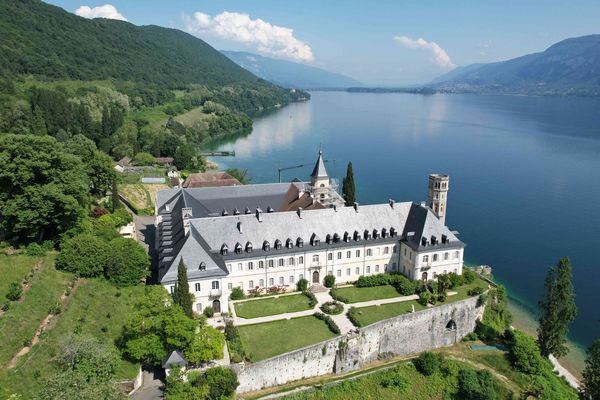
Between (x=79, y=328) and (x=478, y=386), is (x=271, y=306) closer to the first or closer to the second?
(x=79, y=328)

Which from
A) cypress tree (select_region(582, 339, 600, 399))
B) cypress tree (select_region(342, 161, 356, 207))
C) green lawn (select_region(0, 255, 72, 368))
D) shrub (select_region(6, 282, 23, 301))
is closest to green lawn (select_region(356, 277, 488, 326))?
cypress tree (select_region(582, 339, 600, 399))

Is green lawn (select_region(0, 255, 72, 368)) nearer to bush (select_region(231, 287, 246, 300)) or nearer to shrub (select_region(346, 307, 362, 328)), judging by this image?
bush (select_region(231, 287, 246, 300))

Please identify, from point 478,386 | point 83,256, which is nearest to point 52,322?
point 83,256

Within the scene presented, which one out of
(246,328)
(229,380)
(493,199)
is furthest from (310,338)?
(493,199)

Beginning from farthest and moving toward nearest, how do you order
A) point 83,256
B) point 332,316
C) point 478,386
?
point 332,316
point 83,256
point 478,386

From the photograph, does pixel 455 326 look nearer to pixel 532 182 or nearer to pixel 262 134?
pixel 532 182

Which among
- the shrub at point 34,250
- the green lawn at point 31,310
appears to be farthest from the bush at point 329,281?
the shrub at point 34,250
